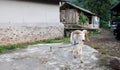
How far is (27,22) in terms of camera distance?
53.1ft

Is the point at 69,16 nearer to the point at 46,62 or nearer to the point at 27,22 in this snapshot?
the point at 27,22

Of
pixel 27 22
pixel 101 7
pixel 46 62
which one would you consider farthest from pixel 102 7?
pixel 46 62

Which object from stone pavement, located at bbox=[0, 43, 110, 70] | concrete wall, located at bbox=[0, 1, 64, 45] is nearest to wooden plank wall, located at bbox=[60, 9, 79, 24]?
concrete wall, located at bbox=[0, 1, 64, 45]

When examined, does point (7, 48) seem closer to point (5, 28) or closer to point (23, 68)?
point (5, 28)

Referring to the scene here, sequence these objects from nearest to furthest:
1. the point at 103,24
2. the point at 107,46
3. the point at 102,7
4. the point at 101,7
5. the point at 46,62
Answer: the point at 46,62, the point at 107,46, the point at 103,24, the point at 102,7, the point at 101,7

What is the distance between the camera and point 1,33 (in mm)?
14219

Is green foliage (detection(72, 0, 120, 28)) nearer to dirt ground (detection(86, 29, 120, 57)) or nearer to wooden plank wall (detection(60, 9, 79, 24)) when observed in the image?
wooden plank wall (detection(60, 9, 79, 24))

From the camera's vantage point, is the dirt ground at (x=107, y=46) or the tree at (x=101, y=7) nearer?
the dirt ground at (x=107, y=46)

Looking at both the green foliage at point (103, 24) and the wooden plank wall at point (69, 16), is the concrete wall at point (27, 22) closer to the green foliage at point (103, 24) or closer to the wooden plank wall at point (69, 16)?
the wooden plank wall at point (69, 16)

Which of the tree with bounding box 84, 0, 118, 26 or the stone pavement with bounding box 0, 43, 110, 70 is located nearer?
the stone pavement with bounding box 0, 43, 110, 70

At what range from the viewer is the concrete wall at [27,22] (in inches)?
571

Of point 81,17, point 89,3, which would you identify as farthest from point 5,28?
point 89,3

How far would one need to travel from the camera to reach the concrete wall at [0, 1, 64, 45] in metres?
14.5

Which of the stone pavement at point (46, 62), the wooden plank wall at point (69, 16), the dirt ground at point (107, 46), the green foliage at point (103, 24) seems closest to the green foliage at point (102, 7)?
the green foliage at point (103, 24)
